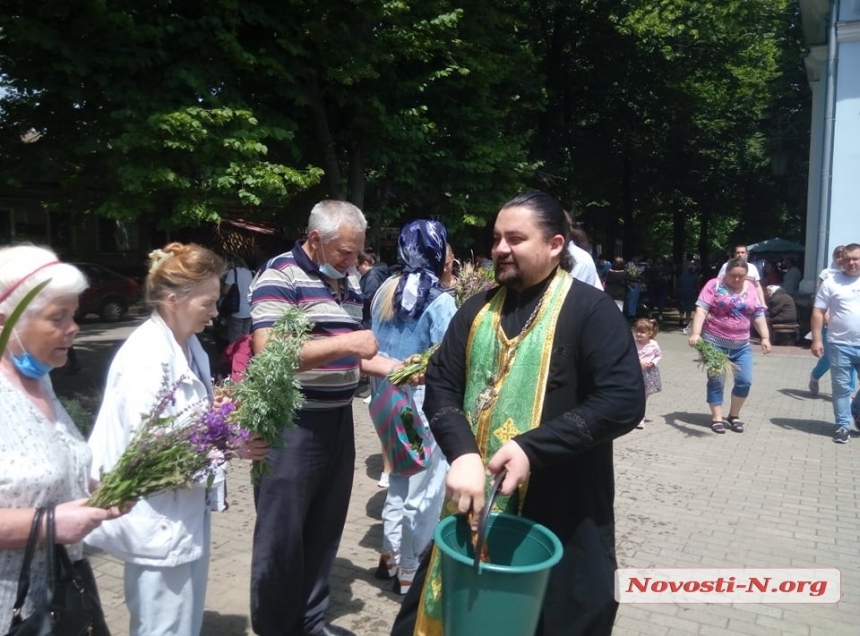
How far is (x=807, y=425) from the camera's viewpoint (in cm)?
815

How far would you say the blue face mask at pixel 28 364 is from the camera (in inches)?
79.4

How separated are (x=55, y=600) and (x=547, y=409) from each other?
1.54 metres

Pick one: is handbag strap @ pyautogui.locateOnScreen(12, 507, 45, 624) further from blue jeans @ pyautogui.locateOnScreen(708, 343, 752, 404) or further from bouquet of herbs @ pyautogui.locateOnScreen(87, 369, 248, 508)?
blue jeans @ pyautogui.locateOnScreen(708, 343, 752, 404)

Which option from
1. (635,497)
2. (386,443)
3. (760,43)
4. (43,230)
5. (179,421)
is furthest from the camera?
(43,230)

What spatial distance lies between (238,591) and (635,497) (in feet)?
10.6

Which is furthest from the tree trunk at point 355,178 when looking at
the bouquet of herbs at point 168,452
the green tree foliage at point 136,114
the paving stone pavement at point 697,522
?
the bouquet of herbs at point 168,452

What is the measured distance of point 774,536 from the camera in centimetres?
491

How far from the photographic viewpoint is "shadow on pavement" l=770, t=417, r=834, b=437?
786 cm

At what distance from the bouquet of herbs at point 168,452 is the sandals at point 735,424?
6.90 metres

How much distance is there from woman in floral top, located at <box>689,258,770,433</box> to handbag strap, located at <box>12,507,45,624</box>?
6776mm

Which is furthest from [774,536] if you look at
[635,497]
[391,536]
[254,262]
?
[254,262]

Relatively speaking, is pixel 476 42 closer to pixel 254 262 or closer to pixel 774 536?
pixel 254 262

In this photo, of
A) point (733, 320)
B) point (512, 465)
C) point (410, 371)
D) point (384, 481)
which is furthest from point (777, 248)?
point (512, 465)

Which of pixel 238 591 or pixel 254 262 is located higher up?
pixel 254 262
